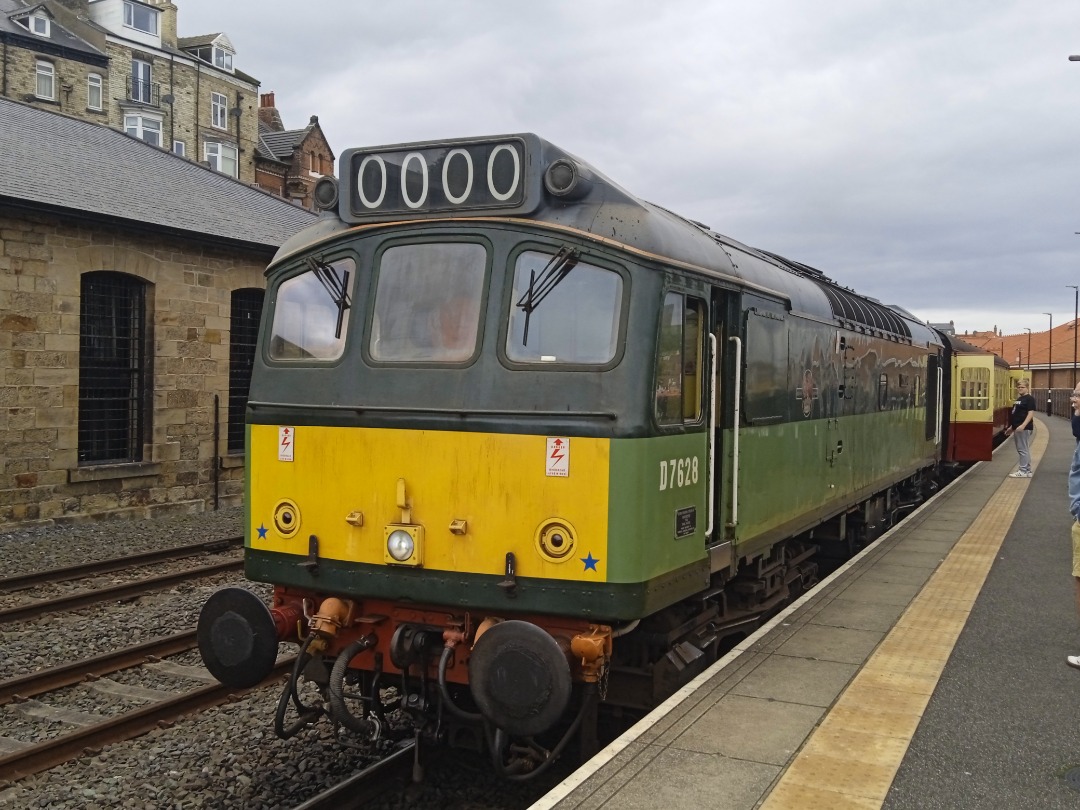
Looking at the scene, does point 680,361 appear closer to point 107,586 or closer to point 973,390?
point 107,586

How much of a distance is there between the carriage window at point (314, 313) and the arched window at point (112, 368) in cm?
1033

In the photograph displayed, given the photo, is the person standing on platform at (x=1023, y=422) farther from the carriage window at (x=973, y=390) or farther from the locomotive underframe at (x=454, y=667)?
the locomotive underframe at (x=454, y=667)

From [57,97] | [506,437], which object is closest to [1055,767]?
[506,437]

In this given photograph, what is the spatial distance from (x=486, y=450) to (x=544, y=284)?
2.94 ft

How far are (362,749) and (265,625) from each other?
144 cm

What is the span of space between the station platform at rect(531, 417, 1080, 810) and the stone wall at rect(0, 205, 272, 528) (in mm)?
10798

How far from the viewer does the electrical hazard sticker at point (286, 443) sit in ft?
17.9

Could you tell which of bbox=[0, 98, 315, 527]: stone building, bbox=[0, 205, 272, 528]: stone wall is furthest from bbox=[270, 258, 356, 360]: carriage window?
bbox=[0, 205, 272, 528]: stone wall

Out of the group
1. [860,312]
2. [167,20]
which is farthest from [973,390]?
[167,20]

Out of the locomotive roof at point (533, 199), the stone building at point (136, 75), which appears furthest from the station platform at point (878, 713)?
the stone building at point (136, 75)

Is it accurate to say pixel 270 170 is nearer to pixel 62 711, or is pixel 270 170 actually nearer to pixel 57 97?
pixel 57 97

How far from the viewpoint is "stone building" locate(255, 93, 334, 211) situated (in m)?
51.6

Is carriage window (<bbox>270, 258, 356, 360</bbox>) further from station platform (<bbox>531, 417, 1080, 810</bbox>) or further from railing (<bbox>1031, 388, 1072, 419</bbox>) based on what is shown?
railing (<bbox>1031, 388, 1072, 419</bbox>)

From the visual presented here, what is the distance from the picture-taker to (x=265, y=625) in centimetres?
520
